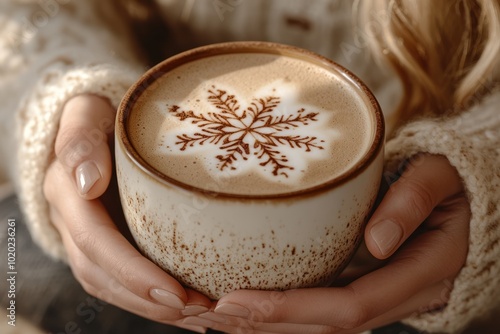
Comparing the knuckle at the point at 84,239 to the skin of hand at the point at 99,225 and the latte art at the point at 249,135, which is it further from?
the latte art at the point at 249,135

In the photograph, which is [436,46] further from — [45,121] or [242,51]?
[45,121]

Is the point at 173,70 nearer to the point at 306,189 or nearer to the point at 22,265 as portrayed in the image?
the point at 306,189

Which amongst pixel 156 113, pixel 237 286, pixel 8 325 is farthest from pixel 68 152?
pixel 8 325

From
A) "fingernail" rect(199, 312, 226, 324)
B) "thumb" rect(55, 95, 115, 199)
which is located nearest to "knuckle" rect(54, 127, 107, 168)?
"thumb" rect(55, 95, 115, 199)

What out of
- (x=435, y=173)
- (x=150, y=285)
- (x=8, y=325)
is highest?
(x=435, y=173)

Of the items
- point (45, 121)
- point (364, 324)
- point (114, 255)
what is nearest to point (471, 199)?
point (364, 324)

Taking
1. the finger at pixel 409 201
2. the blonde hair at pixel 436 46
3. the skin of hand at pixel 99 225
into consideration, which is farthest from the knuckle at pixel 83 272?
the blonde hair at pixel 436 46
